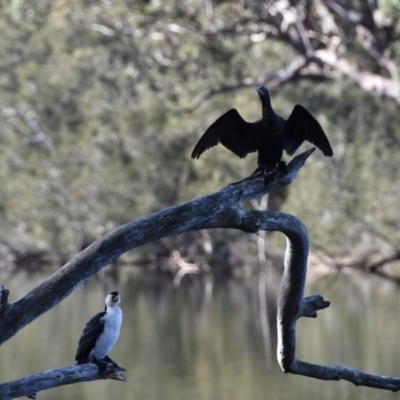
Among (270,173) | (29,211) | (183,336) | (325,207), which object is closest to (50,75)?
(29,211)

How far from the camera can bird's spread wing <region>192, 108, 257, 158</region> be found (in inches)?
206

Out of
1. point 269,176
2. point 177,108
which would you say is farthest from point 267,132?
point 177,108

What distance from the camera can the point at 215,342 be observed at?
537 inches

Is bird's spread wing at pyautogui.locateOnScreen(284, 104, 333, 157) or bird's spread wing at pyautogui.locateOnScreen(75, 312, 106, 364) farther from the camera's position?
bird's spread wing at pyautogui.locateOnScreen(75, 312, 106, 364)

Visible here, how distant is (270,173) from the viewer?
15.3 feet

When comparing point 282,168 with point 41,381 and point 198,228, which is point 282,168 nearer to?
point 198,228

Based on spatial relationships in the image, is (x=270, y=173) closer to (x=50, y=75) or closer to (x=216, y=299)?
(x=216, y=299)

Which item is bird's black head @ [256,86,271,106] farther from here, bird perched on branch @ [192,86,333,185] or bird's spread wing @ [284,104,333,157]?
bird's spread wing @ [284,104,333,157]

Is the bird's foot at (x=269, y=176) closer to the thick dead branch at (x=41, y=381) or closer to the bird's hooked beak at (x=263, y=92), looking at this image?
the bird's hooked beak at (x=263, y=92)

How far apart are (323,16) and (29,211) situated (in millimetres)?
11463

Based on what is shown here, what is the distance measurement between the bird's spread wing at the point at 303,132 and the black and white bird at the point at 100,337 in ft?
4.61

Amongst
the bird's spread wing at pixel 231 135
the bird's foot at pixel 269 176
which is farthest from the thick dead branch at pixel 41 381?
the bird's spread wing at pixel 231 135

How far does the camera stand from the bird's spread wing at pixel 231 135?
522cm

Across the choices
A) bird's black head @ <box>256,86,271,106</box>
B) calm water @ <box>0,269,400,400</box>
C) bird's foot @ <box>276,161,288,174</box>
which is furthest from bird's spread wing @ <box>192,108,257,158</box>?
calm water @ <box>0,269,400,400</box>
